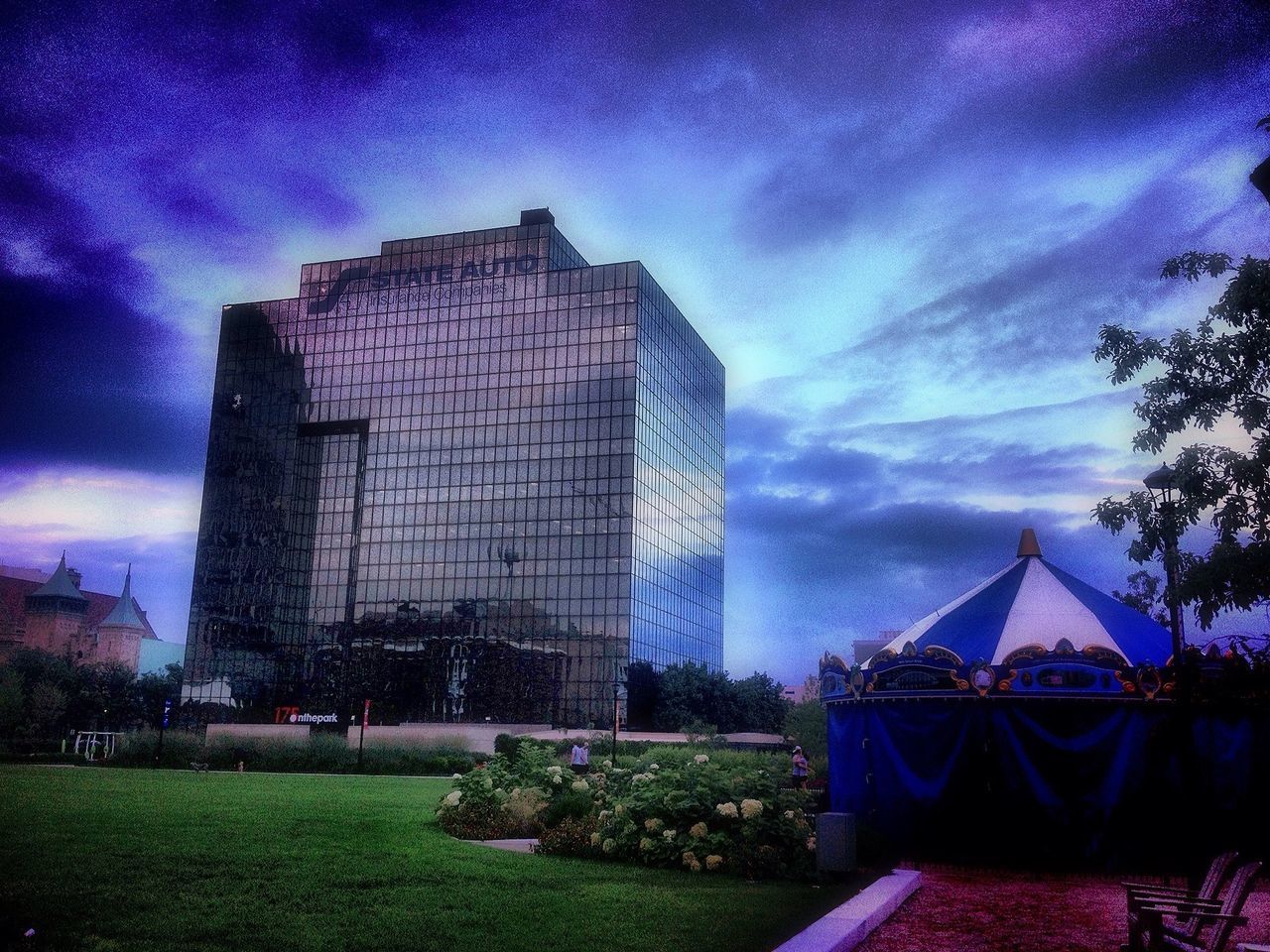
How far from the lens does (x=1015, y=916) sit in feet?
40.8

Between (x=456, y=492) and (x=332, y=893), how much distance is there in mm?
85194

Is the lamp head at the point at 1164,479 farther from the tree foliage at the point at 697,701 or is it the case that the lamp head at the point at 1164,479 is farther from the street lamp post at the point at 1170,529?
the tree foliage at the point at 697,701

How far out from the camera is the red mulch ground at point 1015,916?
10695 mm

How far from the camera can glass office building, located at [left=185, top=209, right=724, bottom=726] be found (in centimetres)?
8900

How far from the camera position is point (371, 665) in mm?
92188

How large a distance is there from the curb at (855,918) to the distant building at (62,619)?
468 feet

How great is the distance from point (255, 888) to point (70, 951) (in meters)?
3.46

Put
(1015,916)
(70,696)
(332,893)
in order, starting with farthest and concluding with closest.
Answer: (70,696) < (1015,916) < (332,893)

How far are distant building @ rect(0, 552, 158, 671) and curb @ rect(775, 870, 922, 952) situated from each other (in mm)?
142537

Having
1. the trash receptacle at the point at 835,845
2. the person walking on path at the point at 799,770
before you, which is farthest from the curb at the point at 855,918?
the person walking on path at the point at 799,770

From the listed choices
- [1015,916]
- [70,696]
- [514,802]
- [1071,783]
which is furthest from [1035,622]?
[70,696]

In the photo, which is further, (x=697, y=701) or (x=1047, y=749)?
(x=697, y=701)

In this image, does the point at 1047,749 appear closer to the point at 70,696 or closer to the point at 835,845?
the point at 835,845

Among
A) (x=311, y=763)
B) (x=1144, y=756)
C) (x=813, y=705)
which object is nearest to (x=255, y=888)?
(x=1144, y=756)
